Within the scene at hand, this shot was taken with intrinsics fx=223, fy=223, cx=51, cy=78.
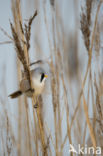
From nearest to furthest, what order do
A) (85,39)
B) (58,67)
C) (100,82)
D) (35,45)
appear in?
(85,39), (58,67), (100,82), (35,45)

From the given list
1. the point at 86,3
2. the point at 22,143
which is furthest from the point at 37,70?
the point at 22,143

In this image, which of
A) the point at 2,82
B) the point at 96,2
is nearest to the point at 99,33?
the point at 96,2

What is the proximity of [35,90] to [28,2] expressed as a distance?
0.70m

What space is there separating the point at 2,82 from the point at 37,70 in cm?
56

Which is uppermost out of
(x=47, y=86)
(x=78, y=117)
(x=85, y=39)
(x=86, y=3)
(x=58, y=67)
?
(x=86, y=3)

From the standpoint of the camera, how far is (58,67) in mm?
1094

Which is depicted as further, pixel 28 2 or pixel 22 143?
pixel 28 2

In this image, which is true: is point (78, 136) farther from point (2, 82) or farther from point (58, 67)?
point (2, 82)

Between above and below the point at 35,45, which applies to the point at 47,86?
below

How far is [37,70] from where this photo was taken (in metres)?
0.92

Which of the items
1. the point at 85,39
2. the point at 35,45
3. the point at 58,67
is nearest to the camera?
the point at 85,39

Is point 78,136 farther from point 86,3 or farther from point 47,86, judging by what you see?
point 86,3

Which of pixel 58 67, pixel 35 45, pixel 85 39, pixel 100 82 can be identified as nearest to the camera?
pixel 85 39

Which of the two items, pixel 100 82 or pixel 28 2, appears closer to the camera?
pixel 100 82
